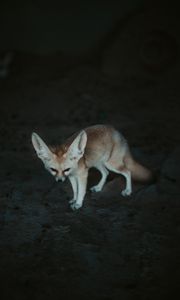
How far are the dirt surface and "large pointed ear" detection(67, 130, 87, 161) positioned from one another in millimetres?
701

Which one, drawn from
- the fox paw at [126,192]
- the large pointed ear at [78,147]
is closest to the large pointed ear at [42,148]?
the large pointed ear at [78,147]

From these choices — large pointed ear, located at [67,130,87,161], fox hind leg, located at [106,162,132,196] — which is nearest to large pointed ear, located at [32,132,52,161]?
large pointed ear, located at [67,130,87,161]

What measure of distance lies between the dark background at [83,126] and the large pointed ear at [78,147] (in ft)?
2.30

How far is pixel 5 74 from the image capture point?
35.4 feet

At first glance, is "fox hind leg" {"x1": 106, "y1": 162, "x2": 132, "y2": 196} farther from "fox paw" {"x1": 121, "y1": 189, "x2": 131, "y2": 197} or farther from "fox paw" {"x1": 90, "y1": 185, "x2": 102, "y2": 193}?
"fox paw" {"x1": 90, "y1": 185, "x2": 102, "y2": 193}

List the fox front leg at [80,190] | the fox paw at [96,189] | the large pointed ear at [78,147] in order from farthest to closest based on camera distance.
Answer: the fox paw at [96,189] < the fox front leg at [80,190] < the large pointed ear at [78,147]

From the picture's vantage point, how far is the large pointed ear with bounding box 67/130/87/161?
4059mm

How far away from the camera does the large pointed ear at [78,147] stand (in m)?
4.06

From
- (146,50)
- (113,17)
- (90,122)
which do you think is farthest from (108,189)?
(113,17)

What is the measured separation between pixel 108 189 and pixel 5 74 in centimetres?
668

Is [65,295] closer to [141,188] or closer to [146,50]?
[141,188]

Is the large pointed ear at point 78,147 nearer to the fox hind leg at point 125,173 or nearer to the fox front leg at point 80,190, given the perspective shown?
the fox front leg at point 80,190

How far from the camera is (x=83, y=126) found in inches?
293

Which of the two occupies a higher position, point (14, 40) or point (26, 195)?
point (14, 40)
